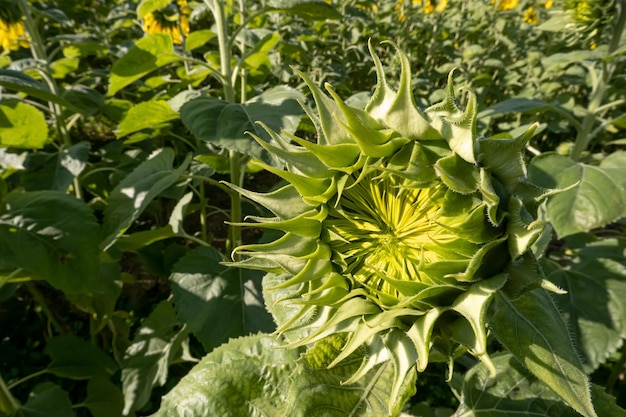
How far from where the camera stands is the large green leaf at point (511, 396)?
89cm

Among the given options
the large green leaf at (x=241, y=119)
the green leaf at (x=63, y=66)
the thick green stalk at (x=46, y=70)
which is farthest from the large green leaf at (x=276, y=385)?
the green leaf at (x=63, y=66)

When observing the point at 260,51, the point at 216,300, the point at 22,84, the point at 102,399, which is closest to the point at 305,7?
the point at 260,51

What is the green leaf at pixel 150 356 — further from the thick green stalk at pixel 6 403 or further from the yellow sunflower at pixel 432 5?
the yellow sunflower at pixel 432 5

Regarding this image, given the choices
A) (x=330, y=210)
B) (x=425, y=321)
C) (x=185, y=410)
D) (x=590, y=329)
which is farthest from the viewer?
(x=590, y=329)

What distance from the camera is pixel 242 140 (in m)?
1.45

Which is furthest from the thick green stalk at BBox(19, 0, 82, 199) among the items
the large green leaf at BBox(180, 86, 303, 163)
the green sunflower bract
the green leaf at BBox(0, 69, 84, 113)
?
the green sunflower bract

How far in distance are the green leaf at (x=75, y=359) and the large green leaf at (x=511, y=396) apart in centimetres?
192

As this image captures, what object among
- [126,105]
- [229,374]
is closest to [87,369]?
[126,105]

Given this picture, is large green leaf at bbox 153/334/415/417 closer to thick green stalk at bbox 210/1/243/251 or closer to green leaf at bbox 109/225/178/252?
thick green stalk at bbox 210/1/243/251

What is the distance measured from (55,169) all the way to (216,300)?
116 cm

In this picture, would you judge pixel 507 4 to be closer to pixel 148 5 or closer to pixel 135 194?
pixel 148 5

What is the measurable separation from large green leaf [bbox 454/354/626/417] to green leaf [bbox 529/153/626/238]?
546mm

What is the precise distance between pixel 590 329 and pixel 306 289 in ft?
3.66

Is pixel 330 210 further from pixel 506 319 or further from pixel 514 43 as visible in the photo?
pixel 514 43
